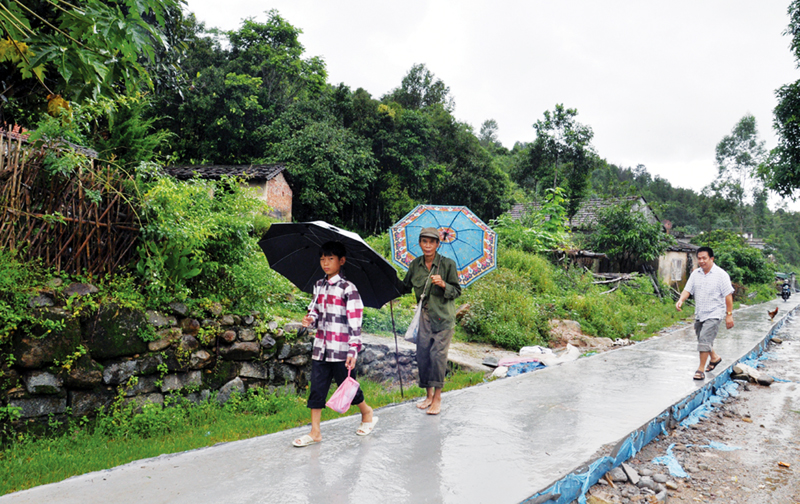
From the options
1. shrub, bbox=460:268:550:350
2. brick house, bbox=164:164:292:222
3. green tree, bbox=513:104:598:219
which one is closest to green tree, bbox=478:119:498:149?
green tree, bbox=513:104:598:219

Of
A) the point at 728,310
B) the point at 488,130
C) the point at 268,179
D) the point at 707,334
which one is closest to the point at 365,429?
the point at 707,334

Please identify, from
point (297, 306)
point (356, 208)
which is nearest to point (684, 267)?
point (356, 208)

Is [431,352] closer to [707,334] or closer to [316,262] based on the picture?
[316,262]

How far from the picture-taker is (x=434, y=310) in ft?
15.3

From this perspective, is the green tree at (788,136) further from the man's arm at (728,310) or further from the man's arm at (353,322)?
the man's arm at (353,322)

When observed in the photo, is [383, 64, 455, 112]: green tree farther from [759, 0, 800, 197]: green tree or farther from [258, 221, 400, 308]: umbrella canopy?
[258, 221, 400, 308]: umbrella canopy

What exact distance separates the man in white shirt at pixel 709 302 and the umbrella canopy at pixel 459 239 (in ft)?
9.56

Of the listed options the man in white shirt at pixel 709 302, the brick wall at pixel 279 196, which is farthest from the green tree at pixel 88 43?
the brick wall at pixel 279 196

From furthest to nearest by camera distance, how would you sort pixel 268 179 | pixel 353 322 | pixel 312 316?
pixel 268 179 → pixel 312 316 → pixel 353 322

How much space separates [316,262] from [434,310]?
1258 millimetres

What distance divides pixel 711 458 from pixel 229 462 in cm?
440

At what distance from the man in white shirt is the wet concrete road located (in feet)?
3.61

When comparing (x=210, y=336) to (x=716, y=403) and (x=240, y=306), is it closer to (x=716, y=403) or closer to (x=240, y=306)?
(x=240, y=306)

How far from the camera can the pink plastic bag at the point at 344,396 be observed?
11.6 feet
